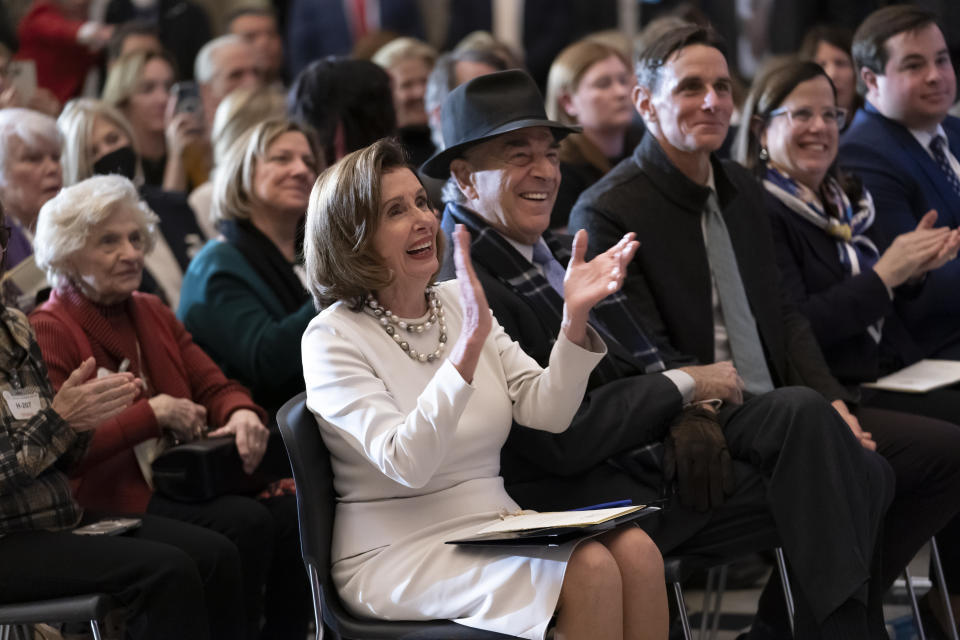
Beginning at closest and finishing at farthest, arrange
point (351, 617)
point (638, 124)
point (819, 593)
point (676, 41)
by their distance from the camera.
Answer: point (351, 617)
point (819, 593)
point (676, 41)
point (638, 124)

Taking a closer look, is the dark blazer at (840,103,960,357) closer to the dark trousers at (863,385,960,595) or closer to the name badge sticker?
the dark trousers at (863,385,960,595)

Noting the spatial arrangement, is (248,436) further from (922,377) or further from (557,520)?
(922,377)

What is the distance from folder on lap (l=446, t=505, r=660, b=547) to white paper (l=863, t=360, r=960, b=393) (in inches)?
61.4

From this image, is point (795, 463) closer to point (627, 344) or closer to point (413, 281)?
point (627, 344)

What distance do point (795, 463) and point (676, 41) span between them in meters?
1.27

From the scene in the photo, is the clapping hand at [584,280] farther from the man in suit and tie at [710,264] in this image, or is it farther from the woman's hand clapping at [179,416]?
the woman's hand clapping at [179,416]

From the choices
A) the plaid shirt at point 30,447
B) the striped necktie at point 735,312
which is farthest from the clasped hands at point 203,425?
the striped necktie at point 735,312

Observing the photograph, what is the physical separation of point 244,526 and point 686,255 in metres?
1.32

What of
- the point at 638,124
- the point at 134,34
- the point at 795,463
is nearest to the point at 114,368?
the point at 795,463

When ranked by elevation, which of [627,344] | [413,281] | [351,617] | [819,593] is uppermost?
[413,281]

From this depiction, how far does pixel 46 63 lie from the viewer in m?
6.37

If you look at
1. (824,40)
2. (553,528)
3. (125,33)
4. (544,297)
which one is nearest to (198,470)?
(544,297)

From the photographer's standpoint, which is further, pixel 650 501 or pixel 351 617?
pixel 650 501

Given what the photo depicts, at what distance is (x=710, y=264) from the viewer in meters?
3.30
